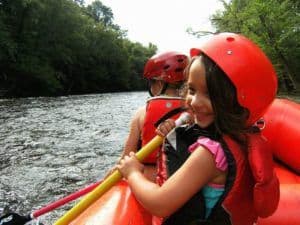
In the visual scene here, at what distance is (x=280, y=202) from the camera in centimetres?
232

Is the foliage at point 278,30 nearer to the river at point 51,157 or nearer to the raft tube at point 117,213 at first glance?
the river at point 51,157

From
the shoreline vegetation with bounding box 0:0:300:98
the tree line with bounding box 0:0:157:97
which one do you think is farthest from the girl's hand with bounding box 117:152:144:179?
the tree line with bounding box 0:0:157:97

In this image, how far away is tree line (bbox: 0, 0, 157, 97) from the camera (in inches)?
1214

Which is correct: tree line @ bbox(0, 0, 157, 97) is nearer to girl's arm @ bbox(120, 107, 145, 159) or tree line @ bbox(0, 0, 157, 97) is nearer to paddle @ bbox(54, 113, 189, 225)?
girl's arm @ bbox(120, 107, 145, 159)

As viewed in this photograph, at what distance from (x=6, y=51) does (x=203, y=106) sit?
30896mm

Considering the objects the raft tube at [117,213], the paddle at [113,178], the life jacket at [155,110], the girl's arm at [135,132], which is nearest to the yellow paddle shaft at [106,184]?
the paddle at [113,178]

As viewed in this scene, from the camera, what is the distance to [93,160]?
6.71 meters

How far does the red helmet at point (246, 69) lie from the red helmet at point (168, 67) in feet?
4.59

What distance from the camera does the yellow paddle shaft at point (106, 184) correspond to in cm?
163

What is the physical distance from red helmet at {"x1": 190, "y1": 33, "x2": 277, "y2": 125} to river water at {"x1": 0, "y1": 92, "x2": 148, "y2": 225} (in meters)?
2.93

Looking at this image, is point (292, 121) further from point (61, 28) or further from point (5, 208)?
point (61, 28)

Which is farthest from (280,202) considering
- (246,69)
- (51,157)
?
(51,157)

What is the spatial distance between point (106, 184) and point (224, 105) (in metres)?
0.61

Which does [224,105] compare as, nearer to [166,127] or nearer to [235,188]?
[235,188]
